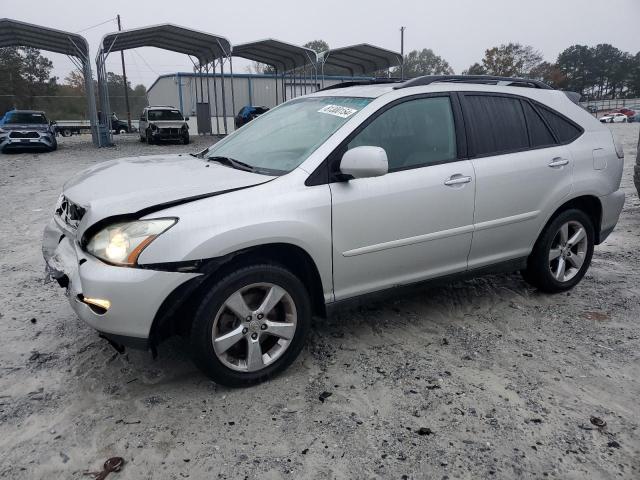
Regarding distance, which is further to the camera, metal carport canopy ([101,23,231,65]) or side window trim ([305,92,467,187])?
metal carport canopy ([101,23,231,65])

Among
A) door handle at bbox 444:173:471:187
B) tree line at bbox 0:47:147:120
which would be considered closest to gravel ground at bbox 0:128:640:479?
door handle at bbox 444:173:471:187

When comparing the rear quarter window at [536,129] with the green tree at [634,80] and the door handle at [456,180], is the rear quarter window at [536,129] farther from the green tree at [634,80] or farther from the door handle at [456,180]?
the green tree at [634,80]

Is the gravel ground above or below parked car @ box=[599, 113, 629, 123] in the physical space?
below

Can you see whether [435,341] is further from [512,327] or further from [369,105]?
[369,105]

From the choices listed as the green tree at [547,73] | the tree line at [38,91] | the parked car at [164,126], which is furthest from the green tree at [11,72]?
the green tree at [547,73]

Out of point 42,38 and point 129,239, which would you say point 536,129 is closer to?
point 129,239

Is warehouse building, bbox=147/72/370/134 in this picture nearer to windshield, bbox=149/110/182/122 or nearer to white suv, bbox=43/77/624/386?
windshield, bbox=149/110/182/122

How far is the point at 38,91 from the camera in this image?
54250 mm

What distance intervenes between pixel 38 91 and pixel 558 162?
6209 cm

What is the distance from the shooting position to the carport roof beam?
18.8 metres

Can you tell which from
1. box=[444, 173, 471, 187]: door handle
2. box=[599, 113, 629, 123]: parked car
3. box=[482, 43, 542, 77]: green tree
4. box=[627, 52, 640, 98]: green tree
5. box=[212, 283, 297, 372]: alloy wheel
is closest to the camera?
box=[212, 283, 297, 372]: alloy wheel

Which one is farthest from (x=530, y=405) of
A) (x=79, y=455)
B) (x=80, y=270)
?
(x=80, y=270)

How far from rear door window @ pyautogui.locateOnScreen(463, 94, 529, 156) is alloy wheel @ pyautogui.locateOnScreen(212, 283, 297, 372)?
1.77 metres

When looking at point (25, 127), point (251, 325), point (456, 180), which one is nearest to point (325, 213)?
point (251, 325)
